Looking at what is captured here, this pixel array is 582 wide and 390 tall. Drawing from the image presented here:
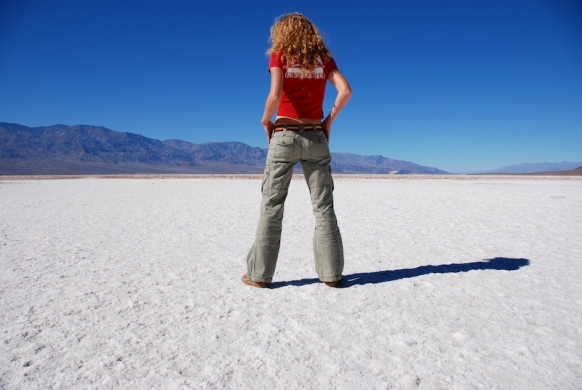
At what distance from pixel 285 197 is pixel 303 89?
2.47ft

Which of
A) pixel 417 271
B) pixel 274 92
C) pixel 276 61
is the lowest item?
pixel 417 271

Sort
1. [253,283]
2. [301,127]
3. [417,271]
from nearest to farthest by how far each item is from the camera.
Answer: [301,127] < [253,283] < [417,271]

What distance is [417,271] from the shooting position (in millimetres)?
3135

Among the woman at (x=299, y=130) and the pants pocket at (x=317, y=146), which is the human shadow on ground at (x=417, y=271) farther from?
the pants pocket at (x=317, y=146)

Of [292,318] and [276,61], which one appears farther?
[276,61]

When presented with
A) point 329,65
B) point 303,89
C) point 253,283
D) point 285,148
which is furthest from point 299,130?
point 253,283

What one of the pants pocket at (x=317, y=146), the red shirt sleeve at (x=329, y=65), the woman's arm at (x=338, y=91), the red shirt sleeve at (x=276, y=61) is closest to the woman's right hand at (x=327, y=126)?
the woman's arm at (x=338, y=91)

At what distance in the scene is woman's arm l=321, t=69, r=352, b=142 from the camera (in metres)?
2.44

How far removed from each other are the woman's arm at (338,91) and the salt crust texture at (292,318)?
1267mm

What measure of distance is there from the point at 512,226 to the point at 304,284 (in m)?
4.38

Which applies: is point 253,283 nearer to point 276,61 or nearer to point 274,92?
point 274,92

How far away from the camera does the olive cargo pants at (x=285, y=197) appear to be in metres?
2.45

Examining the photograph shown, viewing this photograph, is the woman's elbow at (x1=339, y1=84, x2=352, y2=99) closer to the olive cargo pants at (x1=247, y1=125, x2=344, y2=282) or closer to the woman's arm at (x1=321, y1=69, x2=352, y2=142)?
the woman's arm at (x1=321, y1=69, x2=352, y2=142)

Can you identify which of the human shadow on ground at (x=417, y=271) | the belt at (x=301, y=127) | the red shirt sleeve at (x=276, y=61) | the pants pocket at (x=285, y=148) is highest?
the red shirt sleeve at (x=276, y=61)
